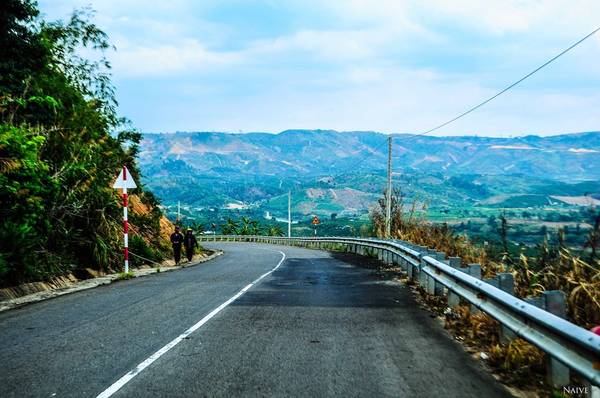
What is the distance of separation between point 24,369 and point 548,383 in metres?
5.31

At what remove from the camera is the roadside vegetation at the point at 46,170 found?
11859 mm

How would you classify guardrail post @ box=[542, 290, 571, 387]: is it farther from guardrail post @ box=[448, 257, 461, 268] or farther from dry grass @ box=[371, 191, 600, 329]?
guardrail post @ box=[448, 257, 461, 268]

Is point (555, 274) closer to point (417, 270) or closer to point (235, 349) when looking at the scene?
point (417, 270)

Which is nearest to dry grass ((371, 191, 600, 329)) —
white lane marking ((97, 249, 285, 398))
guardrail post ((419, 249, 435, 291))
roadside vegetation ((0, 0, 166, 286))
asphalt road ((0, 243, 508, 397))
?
guardrail post ((419, 249, 435, 291))

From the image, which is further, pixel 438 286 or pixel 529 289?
pixel 438 286

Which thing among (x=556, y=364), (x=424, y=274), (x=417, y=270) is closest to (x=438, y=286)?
(x=424, y=274)

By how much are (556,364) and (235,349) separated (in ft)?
11.6

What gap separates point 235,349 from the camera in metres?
6.68

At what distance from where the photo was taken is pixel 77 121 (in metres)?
17.0

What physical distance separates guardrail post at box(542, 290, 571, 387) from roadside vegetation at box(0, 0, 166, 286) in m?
10.0

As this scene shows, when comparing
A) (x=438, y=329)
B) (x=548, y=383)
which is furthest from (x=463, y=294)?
(x=548, y=383)

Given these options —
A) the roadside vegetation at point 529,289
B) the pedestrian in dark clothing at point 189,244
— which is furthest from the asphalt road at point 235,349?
the pedestrian in dark clothing at point 189,244

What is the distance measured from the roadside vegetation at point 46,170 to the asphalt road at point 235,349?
254 cm

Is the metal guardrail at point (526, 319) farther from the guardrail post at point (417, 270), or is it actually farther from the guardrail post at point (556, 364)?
the guardrail post at point (417, 270)
